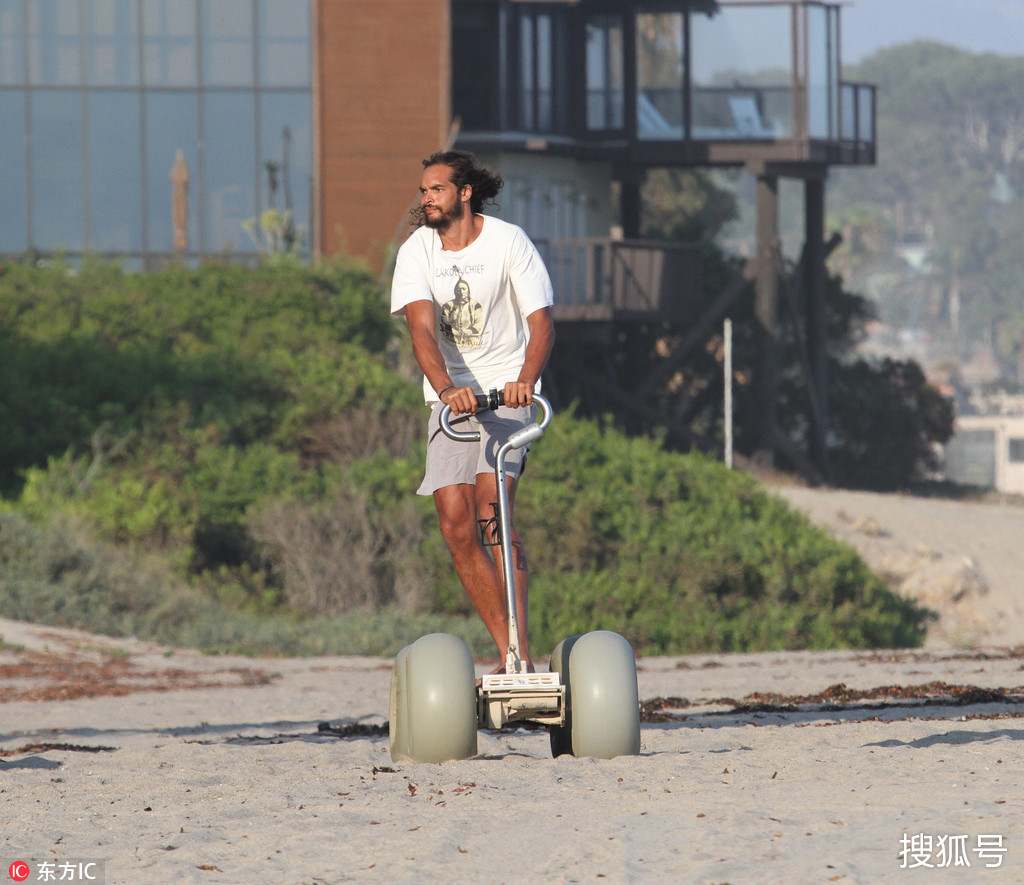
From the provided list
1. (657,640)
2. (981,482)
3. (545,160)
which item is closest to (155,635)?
(657,640)

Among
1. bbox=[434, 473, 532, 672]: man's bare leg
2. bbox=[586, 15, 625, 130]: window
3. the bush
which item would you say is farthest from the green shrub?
bbox=[586, 15, 625, 130]: window

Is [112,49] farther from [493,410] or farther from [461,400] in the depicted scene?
[461,400]

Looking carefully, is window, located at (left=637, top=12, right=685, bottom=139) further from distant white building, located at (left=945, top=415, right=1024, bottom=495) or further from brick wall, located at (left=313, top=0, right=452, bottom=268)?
distant white building, located at (left=945, top=415, right=1024, bottom=495)

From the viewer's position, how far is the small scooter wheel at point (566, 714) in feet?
17.9

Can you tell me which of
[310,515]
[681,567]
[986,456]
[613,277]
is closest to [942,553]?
[613,277]

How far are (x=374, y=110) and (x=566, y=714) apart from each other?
21214 millimetres

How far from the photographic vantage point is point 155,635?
46.2 feet

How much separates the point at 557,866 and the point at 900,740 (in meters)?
2.14

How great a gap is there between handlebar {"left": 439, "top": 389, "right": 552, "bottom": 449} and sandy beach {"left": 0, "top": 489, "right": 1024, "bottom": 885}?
1065 millimetres

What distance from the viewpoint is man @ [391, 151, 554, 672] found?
18.8 ft

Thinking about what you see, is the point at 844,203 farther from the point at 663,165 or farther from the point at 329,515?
the point at 329,515

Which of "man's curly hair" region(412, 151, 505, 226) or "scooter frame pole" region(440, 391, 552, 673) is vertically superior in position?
"man's curly hair" region(412, 151, 505, 226)

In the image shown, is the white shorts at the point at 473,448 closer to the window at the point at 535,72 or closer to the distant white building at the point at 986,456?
the window at the point at 535,72

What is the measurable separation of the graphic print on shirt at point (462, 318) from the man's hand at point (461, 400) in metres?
0.40
